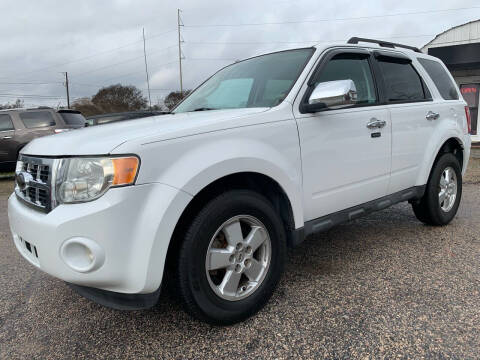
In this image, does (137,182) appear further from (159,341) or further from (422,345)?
(422,345)

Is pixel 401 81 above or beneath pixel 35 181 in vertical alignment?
above

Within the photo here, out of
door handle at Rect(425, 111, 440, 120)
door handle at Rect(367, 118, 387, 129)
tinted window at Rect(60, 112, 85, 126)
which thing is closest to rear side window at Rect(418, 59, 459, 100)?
door handle at Rect(425, 111, 440, 120)

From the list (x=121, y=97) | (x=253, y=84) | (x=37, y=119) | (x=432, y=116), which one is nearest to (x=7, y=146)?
(x=37, y=119)

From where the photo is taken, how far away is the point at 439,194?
4004 mm

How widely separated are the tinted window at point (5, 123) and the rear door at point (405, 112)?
9.44 meters

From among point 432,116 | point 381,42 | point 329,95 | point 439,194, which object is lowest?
point 439,194

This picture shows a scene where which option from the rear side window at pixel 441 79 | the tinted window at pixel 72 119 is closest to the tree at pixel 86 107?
the tinted window at pixel 72 119

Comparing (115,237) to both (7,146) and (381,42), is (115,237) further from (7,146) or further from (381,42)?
(7,146)

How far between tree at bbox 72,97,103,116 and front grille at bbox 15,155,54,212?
1608 inches

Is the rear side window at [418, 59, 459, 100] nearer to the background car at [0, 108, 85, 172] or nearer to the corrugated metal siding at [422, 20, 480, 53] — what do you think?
the background car at [0, 108, 85, 172]

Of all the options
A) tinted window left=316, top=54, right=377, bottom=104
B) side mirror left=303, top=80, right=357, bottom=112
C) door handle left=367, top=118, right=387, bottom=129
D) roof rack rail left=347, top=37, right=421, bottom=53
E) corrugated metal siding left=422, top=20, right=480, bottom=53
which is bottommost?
door handle left=367, top=118, right=387, bottom=129

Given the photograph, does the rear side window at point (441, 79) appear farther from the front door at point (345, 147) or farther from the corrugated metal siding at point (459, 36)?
the corrugated metal siding at point (459, 36)

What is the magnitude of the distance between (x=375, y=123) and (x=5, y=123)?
31.9ft

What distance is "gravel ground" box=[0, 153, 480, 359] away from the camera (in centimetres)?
210
